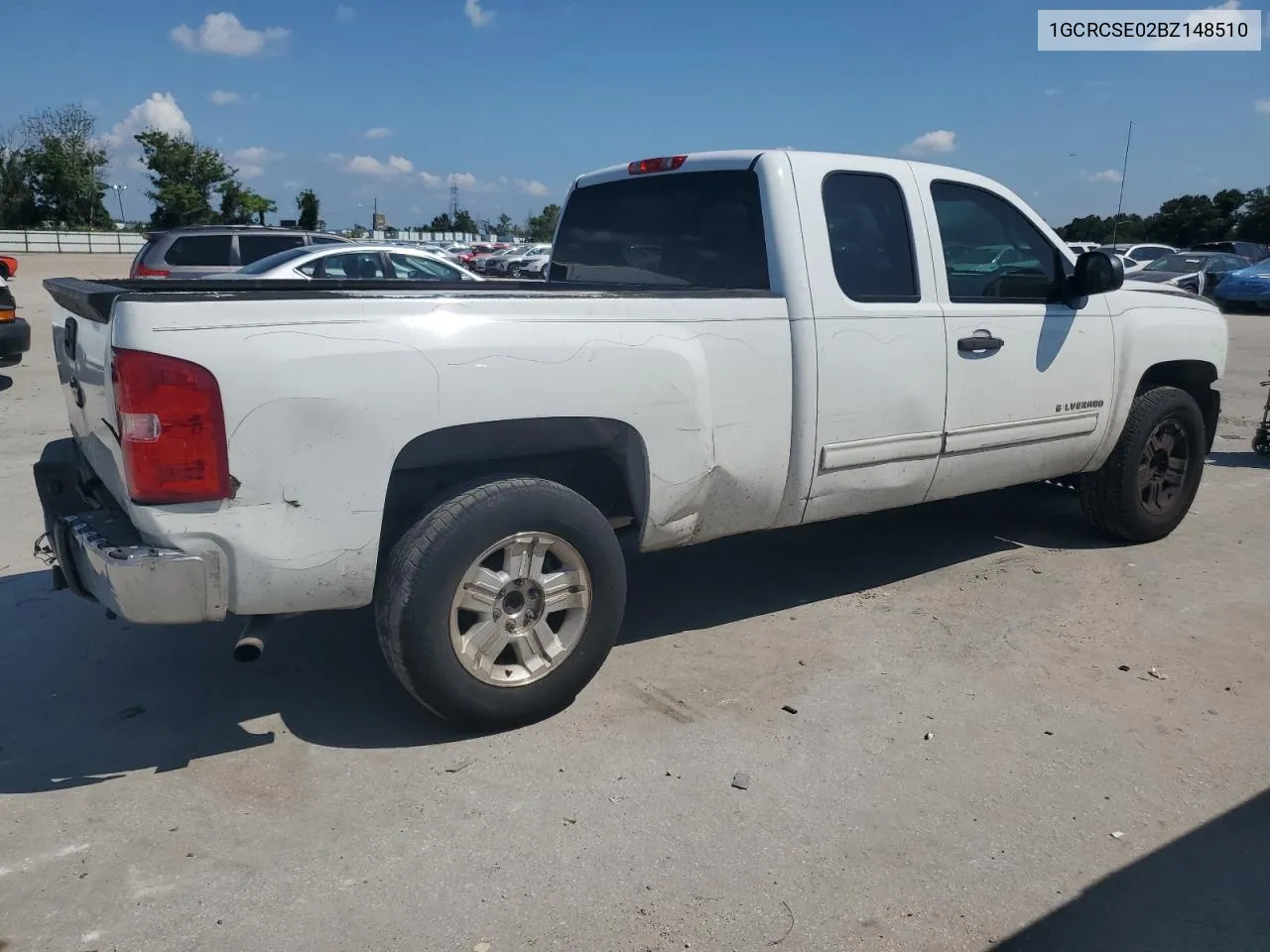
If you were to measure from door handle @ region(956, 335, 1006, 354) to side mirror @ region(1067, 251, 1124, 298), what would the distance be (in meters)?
0.59

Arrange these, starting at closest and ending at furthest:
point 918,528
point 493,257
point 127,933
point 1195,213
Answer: point 127,933 → point 918,528 → point 493,257 → point 1195,213

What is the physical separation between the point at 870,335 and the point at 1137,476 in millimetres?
2362

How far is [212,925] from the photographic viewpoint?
2.65 metres

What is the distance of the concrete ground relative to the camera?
8.93 feet

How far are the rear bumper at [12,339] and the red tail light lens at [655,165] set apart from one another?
310 inches

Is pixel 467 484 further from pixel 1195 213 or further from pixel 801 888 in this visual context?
pixel 1195 213

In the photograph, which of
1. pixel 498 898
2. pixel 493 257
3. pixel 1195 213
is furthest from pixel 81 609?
pixel 1195 213

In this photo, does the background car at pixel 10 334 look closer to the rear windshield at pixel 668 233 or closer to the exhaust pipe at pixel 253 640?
the rear windshield at pixel 668 233

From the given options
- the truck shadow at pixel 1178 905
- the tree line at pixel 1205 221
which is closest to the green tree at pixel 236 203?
the tree line at pixel 1205 221

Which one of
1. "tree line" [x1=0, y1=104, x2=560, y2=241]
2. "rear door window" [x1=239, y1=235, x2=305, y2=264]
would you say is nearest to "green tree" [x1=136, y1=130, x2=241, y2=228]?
"tree line" [x1=0, y1=104, x2=560, y2=241]

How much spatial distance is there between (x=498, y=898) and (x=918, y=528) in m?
4.17

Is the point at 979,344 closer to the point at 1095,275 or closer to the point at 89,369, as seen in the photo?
the point at 1095,275

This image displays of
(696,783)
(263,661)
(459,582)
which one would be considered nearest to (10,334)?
(263,661)

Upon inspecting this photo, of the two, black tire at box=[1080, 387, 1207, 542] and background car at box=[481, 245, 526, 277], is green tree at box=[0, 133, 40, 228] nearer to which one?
background car at box=[481, 245, 526, 277]
